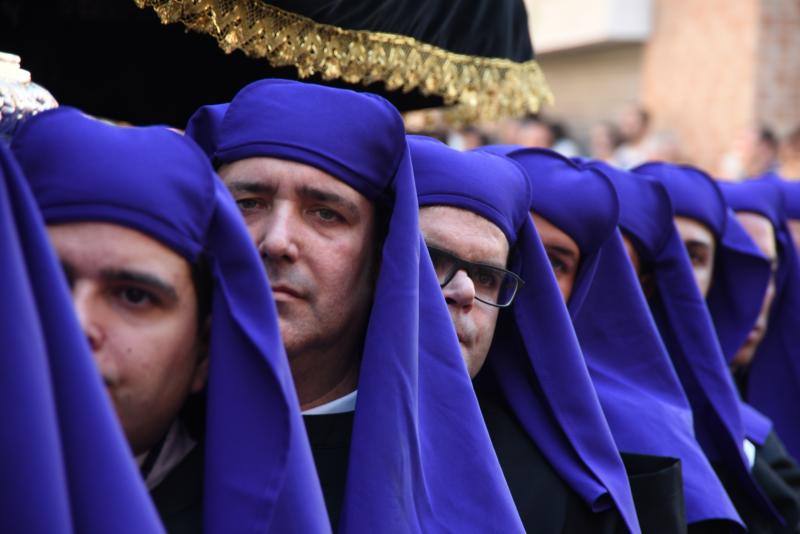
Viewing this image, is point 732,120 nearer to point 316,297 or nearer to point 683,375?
point 683,375

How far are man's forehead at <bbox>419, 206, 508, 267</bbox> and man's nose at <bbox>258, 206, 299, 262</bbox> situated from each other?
65 cm

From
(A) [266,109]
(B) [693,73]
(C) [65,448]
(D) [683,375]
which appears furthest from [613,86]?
(C) [65,448]

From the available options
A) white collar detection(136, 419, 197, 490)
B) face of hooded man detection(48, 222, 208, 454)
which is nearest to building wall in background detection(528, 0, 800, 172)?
white collar detection(136, 419, 197, 490)

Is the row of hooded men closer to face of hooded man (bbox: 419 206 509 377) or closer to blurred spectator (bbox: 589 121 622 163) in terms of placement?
face of hooded man (bbox: 419 206 509 377)

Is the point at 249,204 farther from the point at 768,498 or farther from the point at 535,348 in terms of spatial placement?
the point at 768,498

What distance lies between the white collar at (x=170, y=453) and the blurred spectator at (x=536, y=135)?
10.4m

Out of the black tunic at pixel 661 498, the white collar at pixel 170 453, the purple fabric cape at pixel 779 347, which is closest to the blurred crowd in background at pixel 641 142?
the purple fabric cape at pixel 779 347

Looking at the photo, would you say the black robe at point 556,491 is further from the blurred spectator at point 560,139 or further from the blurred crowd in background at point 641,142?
the blurred spectator at point 560,139

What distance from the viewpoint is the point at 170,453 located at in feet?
8.13

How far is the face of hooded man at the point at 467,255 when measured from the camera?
352 cm

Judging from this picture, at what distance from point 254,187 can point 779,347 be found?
3802 millimetres

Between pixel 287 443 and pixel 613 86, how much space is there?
14.9 meters

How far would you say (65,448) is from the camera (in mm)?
1961

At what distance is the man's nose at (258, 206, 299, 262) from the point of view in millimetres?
2920
